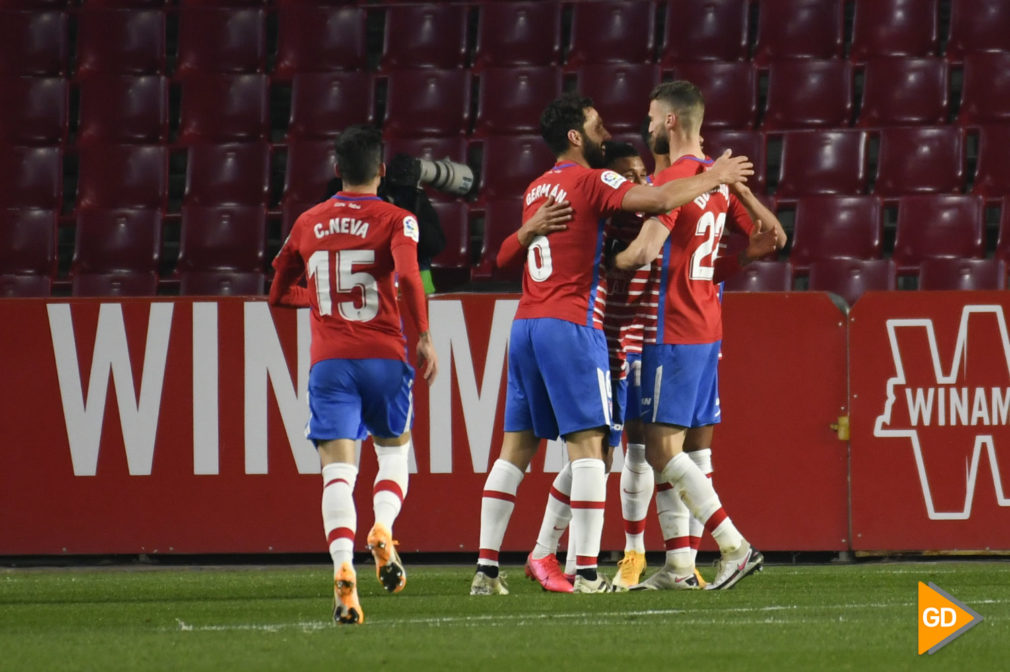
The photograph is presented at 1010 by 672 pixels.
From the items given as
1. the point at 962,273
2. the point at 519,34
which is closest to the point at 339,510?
the point at 962,273

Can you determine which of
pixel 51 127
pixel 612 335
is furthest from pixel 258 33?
pixel 612 335

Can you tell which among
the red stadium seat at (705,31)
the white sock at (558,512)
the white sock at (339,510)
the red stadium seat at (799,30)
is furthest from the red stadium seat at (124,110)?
the white sock at (339,510)

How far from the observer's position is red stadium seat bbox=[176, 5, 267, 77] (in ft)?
40.7

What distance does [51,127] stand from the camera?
477 inches

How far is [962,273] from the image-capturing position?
10.2 metres

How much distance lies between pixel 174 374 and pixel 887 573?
12.7 ft

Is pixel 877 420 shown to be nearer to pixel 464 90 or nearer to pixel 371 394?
pixel 371 394

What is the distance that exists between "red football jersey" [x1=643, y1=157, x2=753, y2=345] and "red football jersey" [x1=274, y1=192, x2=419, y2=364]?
1.11m

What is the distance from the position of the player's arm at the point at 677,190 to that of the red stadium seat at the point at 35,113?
25.1 ft

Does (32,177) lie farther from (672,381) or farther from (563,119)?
(672,381)

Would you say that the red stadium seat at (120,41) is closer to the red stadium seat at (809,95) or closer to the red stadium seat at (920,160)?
the red stadium seat at (809,95)

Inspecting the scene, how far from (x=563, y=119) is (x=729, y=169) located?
2.28 feet

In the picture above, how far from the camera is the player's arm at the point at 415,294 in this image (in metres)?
5.45

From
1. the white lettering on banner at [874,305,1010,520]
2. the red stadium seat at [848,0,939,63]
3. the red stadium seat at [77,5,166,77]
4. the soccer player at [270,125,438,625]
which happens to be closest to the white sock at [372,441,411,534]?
the soccer player at [270,125,438,625]
